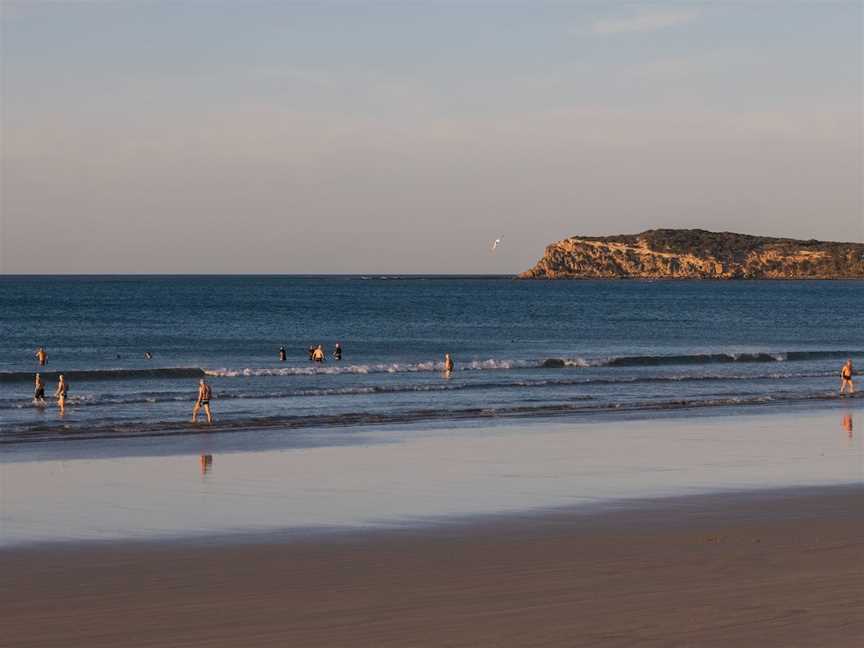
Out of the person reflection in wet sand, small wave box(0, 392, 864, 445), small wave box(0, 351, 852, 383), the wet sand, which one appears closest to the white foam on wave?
small wave box(0, 351, 852, 383)

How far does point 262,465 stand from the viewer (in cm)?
2256

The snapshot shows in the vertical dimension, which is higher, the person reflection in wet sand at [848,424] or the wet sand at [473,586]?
the person reflection in wet sand at [848,424]

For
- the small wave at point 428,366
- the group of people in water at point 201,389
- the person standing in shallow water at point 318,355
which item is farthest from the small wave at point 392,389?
the person standing in shallow water at point 318,355

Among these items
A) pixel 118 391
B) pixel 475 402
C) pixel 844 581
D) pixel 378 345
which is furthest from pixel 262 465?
pixel 378 345

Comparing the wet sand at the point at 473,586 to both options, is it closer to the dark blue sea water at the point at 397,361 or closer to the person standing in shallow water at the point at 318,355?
the dark blue sea water at the point at 397,361

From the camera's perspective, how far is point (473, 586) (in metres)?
12.7

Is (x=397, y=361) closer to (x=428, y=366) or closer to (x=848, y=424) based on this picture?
(x=428, y=366)

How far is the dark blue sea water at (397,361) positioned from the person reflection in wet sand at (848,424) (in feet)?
16.5

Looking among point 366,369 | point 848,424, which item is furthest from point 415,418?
point 366,369

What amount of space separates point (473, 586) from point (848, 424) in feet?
64.5

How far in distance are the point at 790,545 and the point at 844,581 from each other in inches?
88.4

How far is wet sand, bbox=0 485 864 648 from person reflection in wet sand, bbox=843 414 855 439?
465 inches

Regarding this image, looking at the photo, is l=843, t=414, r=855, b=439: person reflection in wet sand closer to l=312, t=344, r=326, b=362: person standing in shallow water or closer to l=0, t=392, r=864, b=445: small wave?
l=0, t=392, r=864, b=445: small wave

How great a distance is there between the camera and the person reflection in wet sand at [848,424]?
2819cm
